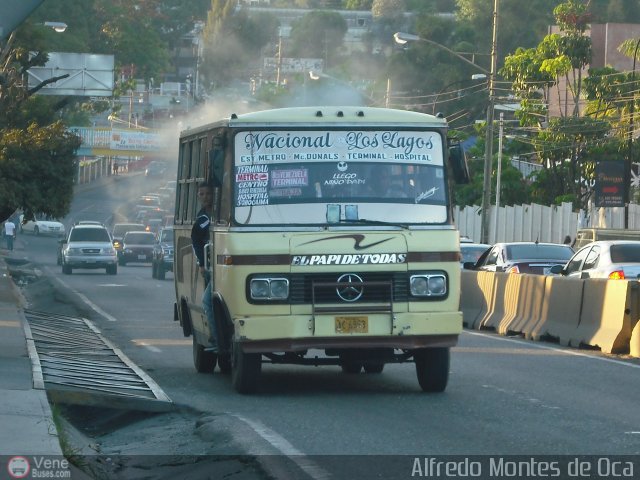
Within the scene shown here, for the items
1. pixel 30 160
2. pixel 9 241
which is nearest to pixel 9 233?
pixel 9 241

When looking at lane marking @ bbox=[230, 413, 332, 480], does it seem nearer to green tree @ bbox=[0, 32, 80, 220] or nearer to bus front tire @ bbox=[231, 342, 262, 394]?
bus front tire @ bbox=[231, 342, 262, 394]

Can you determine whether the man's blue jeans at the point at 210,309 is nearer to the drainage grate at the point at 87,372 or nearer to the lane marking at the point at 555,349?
the drainage grate at the point at 87,372

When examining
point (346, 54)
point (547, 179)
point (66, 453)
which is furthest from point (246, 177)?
point (346, 54)

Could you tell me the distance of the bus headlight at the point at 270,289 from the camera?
1278 cm

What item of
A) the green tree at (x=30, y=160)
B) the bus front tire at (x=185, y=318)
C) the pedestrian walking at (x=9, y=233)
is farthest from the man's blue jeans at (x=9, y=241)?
the bus front tire at (x=185, y=318)

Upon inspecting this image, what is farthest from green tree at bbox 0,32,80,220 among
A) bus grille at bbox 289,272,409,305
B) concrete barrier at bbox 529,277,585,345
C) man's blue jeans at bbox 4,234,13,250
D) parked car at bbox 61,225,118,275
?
man's blue jeans at bbox 4,234,13,250

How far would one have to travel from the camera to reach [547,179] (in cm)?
5834

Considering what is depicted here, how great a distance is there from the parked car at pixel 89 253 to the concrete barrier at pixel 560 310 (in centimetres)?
2926

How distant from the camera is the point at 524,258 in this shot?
2667cm

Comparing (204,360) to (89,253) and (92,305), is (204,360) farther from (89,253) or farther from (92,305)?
(89,253)

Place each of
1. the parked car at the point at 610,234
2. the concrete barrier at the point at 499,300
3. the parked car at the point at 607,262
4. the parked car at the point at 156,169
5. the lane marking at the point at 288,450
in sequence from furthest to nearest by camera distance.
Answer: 1. the parked car at the point at 156,169
2. the parked car at the point at 610,234
3. the concrete barrier at the point at 499,300
4. the parked car at the point at 607,262
5. the lane marking at the point at 288,450

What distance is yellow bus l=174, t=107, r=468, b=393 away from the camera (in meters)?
12.8

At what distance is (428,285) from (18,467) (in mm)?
5290

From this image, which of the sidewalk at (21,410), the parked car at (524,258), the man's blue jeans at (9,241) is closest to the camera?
the sidewalk at (21,410)
